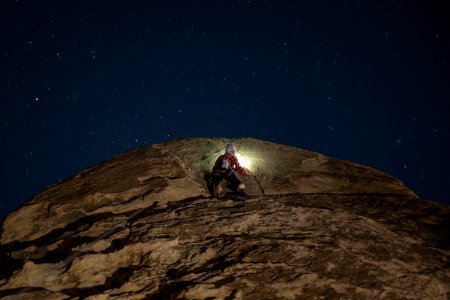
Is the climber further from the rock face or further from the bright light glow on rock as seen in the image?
the bright light glow on rock

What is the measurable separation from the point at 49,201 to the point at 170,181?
2569 mm

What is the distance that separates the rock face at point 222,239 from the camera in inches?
142

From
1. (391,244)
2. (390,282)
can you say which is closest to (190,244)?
(390,282)

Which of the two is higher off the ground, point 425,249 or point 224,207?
point 224,207

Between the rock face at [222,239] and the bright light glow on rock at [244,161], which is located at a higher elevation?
the bright light glow on rock at [244,161]

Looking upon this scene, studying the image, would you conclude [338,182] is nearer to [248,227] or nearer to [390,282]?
[248,227]

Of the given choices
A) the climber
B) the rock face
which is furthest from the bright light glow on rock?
the climber

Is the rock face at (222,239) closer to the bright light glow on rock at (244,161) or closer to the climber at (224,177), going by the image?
the climber at (224,177)

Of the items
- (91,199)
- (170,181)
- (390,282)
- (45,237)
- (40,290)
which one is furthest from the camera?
(170,181)

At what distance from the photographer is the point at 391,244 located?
4465mm

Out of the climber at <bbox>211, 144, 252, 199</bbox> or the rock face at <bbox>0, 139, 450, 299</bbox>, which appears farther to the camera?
the climber at <bbox>211, 144, 252, 199</bbox>

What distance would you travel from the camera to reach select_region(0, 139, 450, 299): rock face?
361cm

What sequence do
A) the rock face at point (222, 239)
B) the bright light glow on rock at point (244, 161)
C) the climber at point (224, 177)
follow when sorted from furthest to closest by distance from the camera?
the bright light glow on rock at point (244, 161), the climber at point (224, 177), the rock face at point (222, 239)

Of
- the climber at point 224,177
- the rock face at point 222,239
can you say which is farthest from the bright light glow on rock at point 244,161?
the climber at point 224,177
